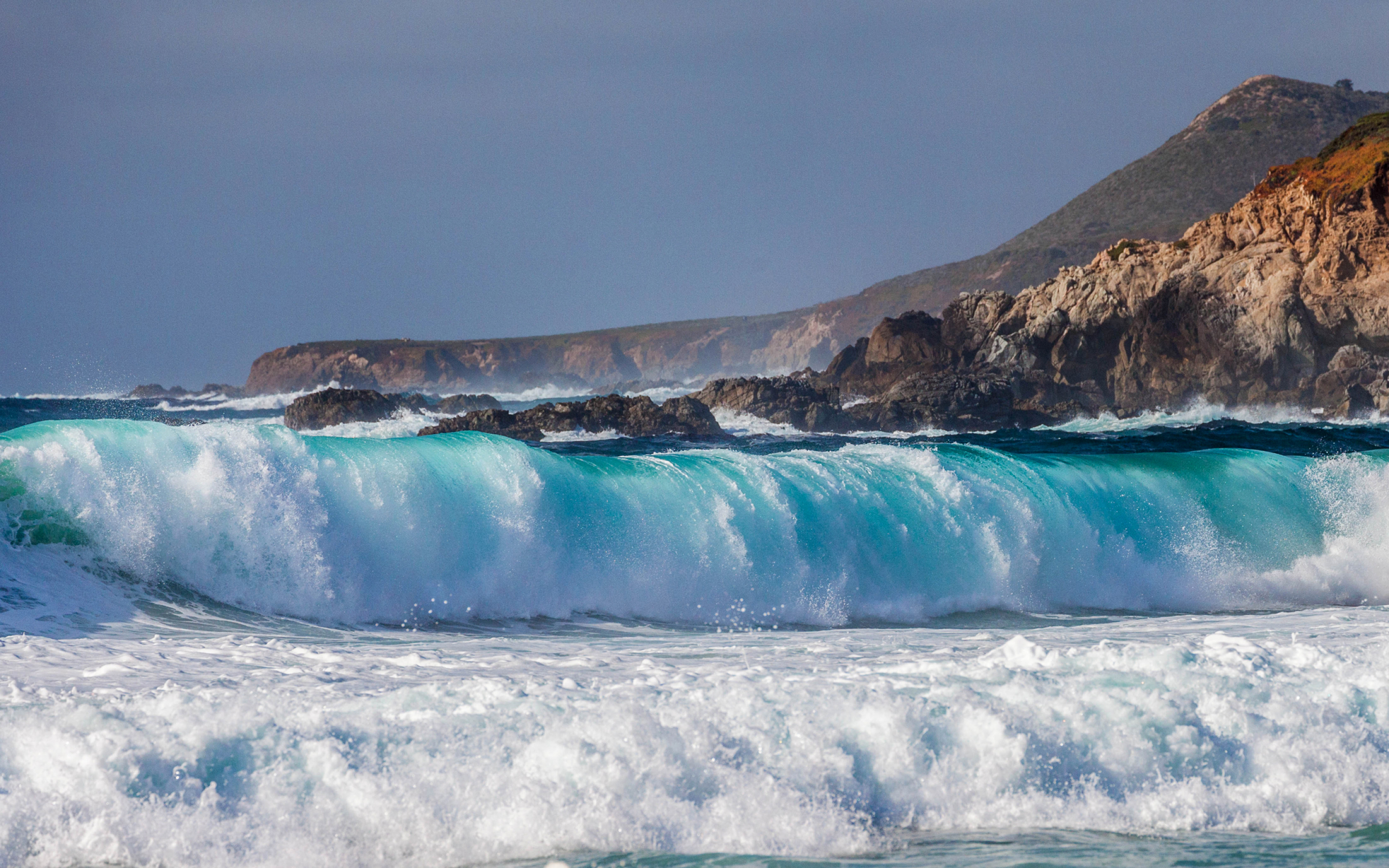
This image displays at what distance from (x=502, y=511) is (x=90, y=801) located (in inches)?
227

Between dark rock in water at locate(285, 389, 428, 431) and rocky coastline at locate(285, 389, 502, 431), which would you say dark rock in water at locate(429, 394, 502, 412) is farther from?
dark rock in water at locate(285, 389, 428, 431)

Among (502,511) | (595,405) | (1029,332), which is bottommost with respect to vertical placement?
(502,511)

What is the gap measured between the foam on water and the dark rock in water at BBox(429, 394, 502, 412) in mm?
37271

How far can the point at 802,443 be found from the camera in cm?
2792

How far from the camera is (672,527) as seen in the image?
10180mm

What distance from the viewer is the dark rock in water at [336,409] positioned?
3462 cm

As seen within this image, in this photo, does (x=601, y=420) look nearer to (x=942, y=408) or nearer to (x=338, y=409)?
(x=338, y=409)

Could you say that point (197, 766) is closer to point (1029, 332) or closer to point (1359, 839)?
point (1359, 839)

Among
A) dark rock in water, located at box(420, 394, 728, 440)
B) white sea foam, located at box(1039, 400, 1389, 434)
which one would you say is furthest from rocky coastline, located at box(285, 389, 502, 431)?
white sea foam, located at box(1039, 400, 1389, 434)

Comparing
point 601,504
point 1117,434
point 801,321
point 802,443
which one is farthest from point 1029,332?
point 801,321

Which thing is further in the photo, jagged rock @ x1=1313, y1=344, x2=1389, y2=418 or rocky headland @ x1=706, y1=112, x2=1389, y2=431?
rocky headland @ x1=706, y1=112, x2=1389, y2=431

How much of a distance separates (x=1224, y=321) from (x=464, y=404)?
32.5m

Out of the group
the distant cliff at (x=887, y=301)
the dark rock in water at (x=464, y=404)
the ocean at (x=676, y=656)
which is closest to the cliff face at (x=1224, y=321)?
the dark rock in water at (x=464, y=404)

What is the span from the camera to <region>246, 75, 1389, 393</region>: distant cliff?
106m
